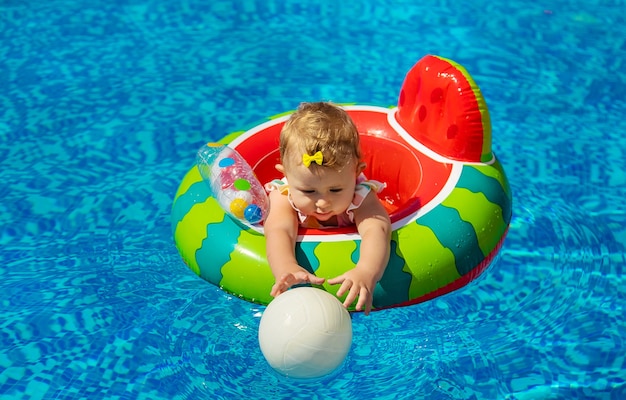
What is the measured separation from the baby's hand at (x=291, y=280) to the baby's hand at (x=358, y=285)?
7 centimetres

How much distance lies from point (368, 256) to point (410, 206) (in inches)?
18.9

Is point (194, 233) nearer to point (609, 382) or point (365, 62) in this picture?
point (609, 382)

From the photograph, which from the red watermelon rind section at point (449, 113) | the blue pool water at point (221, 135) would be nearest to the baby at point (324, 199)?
the blue pool water at point (221, 135)

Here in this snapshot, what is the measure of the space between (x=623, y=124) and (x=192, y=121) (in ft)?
9.49

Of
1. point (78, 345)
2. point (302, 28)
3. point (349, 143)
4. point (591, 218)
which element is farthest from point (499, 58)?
point (78, 345)

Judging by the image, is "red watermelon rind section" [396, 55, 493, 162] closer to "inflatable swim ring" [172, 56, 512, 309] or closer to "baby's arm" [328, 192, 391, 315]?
"inflatable swim ring" [172, 56, 512, 309]

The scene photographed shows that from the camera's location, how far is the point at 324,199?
11.4ft

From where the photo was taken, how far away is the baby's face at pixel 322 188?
3.38 metres

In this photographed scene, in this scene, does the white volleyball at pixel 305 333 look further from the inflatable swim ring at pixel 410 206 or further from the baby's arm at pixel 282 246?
the inflatable swim ring at pixel 410 206

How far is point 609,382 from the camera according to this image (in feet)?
11.4

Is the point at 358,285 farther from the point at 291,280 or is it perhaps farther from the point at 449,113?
the point at 449,113

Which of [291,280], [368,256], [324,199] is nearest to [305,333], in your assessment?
[291,280]

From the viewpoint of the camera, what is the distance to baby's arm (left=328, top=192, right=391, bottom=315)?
3.25 meters

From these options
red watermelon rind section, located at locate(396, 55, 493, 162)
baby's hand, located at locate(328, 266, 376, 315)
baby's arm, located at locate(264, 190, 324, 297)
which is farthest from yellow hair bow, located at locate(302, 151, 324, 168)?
red watermelon rind section, located at locate(396, 55, 493, 162)
